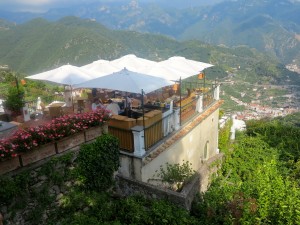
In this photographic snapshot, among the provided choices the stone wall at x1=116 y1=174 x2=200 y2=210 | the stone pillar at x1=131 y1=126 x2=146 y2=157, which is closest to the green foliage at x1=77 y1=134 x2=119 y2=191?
the stone wall at x1=116 y1=174 x2=200 y2=210

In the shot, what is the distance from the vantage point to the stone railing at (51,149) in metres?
4.76

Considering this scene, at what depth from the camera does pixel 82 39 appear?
11738cm

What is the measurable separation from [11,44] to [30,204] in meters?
150

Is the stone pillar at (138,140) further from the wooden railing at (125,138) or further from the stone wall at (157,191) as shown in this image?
the stone wall at (157,191)

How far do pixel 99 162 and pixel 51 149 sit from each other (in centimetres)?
132

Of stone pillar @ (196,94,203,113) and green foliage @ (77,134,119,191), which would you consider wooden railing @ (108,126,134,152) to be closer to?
green foliage @ (77,134,119,191)

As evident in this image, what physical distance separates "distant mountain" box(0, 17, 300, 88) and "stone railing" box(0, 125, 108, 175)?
100m

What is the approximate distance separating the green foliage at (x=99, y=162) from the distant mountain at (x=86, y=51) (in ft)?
328

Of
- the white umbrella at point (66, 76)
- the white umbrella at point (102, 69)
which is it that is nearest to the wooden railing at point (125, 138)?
the white umbrella at point (66, 76)

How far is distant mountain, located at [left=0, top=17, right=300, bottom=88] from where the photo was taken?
108938 millimetres

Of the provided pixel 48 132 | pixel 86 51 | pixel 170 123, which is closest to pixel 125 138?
pixel 170 123

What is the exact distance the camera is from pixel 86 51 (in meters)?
110

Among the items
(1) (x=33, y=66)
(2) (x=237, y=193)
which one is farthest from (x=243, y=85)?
(2) (x=237, y=193)

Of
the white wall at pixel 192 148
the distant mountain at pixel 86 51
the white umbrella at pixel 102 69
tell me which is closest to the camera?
the white wall at pixel 192 148
